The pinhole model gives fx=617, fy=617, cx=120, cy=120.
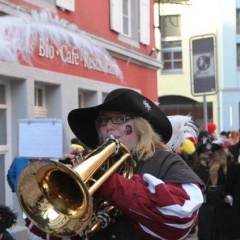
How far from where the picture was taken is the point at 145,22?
13.1m

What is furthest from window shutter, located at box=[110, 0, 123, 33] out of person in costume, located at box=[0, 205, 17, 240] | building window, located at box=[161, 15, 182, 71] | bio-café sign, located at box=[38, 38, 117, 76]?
building window, located at box=[161, 15, 182, 71]

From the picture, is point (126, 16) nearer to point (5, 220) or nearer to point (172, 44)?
point (5, 220)

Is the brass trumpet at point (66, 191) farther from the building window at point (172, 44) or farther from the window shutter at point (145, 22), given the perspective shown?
the building window at point (172, 44)

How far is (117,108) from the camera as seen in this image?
9.14ft

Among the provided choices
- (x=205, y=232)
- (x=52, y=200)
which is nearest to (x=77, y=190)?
(x=52, y=200)

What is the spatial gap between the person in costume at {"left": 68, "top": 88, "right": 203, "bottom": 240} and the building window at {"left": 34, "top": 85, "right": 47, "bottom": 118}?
573 centimetres

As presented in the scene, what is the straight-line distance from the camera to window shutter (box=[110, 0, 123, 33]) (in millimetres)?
11114

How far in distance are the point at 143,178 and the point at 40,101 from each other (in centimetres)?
656

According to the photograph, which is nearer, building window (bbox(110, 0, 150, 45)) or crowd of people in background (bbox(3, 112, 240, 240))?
crowd of people in background (bbox(3, 112, 240, 240))

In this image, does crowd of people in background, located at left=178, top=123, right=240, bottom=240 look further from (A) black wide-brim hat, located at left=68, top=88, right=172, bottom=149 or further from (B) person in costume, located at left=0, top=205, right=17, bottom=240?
(A) black wide-brim hat, located at left=68, top=88, right=172, bottom=149

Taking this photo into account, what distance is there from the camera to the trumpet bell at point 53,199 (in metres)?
2.41

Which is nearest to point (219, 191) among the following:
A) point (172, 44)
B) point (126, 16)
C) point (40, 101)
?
point (40, 101)

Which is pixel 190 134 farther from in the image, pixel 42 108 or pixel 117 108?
pixel 117 108

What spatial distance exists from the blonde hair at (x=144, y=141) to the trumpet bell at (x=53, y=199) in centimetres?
42
